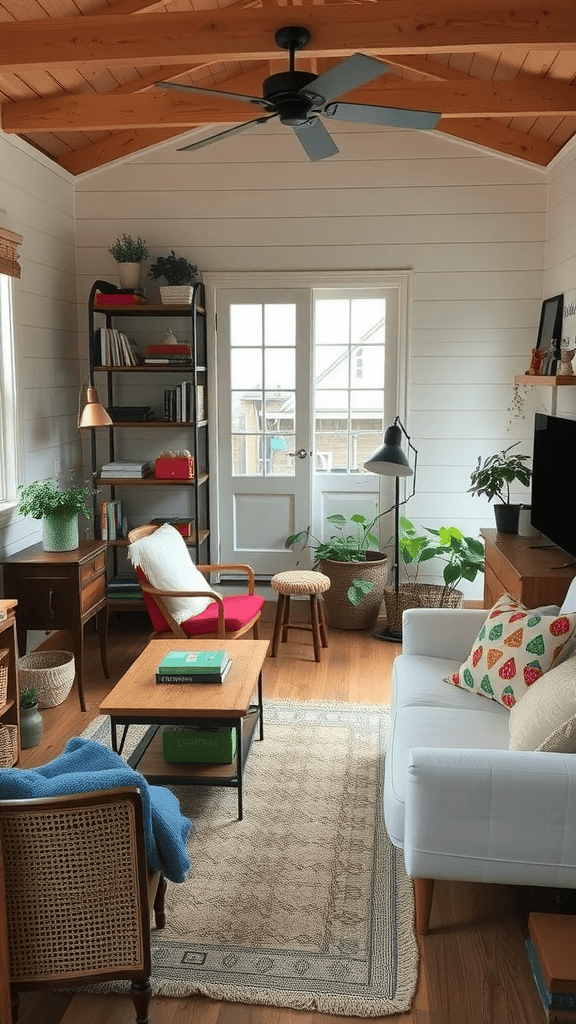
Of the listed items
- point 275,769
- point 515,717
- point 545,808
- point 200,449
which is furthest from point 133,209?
point 545,808

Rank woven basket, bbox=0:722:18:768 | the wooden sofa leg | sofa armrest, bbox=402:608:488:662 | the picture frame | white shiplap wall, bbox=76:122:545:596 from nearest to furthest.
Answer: the wooden sofa leg, woven basket, bbox=0:722:18:768, sofa armrest, bbox=402:608:488:662, the picture frame, white shiplap wall, bbox=76:122:545:596

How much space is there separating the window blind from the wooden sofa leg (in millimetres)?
3308

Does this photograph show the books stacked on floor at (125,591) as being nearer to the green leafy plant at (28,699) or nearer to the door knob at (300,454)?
the door knob at (300,454)

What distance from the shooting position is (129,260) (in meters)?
5.53

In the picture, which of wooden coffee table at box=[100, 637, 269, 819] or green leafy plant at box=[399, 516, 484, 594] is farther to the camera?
green leafy plant at box=[399, 516, 484, 594]

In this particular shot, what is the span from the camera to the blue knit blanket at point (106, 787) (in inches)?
79.5

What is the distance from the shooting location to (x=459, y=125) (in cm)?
Answer: 541

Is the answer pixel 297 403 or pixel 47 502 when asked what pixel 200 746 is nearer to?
pixel 47 502

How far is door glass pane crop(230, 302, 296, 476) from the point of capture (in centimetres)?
→ 582

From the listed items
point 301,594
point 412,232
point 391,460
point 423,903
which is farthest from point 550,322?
point 423,903

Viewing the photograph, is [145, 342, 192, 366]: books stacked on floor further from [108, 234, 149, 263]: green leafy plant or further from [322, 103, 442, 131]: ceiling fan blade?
[322, 103, 442, 131]: ceiling fan blade

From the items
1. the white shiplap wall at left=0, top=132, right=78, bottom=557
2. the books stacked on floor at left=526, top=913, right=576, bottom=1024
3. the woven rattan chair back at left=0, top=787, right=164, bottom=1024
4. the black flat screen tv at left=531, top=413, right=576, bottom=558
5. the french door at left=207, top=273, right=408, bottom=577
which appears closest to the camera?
the woven rattan chair back at left=0, top=787, right=164, bottom=1024

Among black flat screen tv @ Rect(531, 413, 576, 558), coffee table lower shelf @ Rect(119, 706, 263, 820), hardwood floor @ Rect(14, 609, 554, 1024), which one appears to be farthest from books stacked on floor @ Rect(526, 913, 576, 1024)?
black flat screen tv @ Rect(531, 413, 576, 558)

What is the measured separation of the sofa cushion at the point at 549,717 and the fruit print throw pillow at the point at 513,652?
209 millimetres
